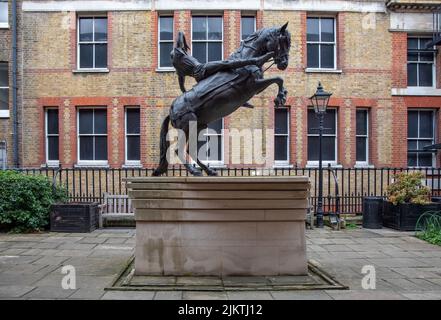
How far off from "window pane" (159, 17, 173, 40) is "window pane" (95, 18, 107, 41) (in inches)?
92.1

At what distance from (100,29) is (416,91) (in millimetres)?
13426

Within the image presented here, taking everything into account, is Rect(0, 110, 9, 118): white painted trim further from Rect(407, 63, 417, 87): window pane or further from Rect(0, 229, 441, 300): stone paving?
Rect(407, 63, 417, 87): window pane

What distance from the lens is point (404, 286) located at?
6.33 m

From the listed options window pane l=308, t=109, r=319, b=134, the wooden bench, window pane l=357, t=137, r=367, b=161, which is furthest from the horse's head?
window pane l=357, t=137, r=367, b=161

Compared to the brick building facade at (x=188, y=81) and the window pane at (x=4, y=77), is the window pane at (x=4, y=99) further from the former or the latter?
the brick building facade at (x=188, y=81)

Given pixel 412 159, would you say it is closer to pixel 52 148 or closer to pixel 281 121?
pixel 281 121

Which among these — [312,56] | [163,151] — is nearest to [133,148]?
[312,56]

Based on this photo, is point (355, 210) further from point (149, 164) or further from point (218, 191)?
point (218, 191)

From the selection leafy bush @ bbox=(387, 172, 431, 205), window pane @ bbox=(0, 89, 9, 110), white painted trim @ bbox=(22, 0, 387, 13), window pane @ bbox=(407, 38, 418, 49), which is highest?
white painted trim @ bbox=(22, 0, 387, 13)

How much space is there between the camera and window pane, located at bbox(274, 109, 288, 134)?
18.1 m

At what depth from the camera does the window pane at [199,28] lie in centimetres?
1803

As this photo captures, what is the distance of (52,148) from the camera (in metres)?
18.1
